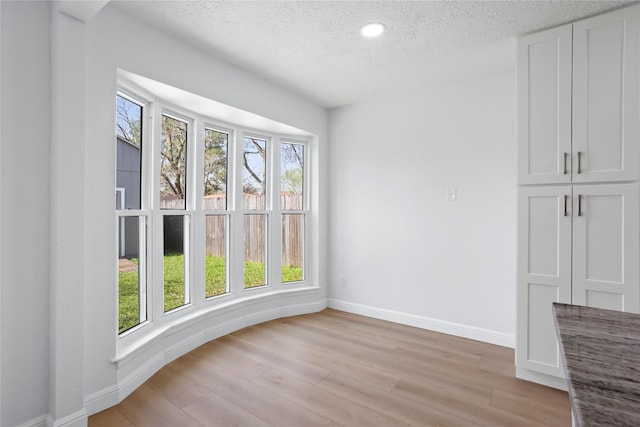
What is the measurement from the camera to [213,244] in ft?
10.4

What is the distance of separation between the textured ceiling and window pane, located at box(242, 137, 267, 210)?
80 centimetres

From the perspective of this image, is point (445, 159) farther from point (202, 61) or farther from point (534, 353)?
point (202, 61)

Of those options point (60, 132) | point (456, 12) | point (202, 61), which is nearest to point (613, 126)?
point (456, 12)

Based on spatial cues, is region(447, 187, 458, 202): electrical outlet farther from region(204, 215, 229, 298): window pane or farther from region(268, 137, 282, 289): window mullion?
region(204, 215, 229, 298): window pane

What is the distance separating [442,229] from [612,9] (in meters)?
2.00

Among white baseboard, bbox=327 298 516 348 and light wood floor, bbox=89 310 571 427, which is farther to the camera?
white baseboard, bbox=327 298 516 348

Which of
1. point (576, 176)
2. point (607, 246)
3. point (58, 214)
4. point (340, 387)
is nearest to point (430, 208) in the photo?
point (576, 176)

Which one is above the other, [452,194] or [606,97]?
[606,97]

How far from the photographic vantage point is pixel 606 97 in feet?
6.68

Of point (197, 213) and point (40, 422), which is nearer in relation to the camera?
point (40, 422)

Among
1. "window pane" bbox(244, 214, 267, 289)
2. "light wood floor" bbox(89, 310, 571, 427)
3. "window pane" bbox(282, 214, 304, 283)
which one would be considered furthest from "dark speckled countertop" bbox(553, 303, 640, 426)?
"window pane" bbox(282, 214, 304, 283)

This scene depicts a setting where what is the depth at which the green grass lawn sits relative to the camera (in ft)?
7.52

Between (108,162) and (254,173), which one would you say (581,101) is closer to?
(254,173)

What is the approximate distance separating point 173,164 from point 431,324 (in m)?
2.96
